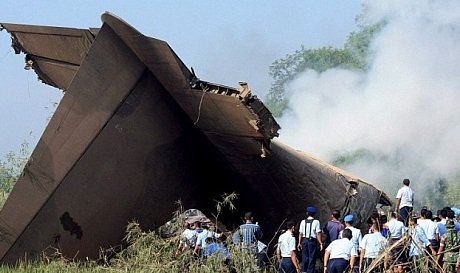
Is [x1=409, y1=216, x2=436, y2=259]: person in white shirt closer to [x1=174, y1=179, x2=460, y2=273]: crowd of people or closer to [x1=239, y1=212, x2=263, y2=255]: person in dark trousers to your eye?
[x1=174, y1=179, x2=460, y2=273]: crowd of people

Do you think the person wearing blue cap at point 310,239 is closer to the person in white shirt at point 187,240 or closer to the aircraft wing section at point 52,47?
the person in white shirt at point 187,240

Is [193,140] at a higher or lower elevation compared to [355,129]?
lower

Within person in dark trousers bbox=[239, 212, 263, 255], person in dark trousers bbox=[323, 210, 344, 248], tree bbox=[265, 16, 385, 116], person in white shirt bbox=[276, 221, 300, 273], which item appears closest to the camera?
person in dark trousers bbox=[239, 212, 263, 255]

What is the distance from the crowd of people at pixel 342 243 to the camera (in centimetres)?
982

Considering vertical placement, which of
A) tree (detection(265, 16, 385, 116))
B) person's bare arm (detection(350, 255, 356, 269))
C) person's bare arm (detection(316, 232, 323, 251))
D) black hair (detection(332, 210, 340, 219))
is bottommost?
person's bare arm (detection(350, 255, 356, 269))

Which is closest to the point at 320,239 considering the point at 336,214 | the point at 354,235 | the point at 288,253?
the point at 336,214

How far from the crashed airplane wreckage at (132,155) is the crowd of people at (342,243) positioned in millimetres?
505

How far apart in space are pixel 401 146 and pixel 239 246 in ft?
36.6

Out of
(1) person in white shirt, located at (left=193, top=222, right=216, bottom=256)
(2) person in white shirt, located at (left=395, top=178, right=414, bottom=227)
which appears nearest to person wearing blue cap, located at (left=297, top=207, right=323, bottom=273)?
(1) person in white shirt, located at (left=193, top=222, right=216, bottom=256)

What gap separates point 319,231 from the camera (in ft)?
36.5

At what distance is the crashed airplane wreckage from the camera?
32.1 ft

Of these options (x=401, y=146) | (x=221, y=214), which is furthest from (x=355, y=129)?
(x=221, y=214)

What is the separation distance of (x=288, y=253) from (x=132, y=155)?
8.25 ft

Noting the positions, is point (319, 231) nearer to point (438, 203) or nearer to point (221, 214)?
point (221, 214)
